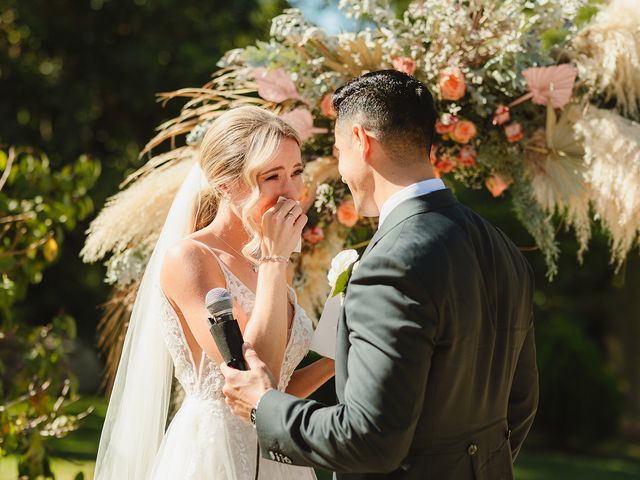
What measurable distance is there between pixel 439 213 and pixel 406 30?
2008mm

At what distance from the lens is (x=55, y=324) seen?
539cm

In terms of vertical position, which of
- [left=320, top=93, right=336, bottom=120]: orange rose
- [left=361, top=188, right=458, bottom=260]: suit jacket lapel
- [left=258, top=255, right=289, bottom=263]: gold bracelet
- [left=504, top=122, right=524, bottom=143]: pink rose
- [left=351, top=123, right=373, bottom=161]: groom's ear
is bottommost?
[left=504, top=122, right=524, bottom=143]: pink rose

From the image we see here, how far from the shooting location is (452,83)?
3875 millimetres

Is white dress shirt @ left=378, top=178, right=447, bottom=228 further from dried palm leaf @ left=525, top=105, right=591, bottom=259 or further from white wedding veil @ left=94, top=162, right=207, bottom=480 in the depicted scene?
dried palm leaf @ left=525, top=105, right=591, bottom=259

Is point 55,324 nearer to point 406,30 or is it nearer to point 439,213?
point 406,30

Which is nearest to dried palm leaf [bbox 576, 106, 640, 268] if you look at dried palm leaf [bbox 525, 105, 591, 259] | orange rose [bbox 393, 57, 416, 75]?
dried palm leaf [bbox 525, 105, 591, 259]

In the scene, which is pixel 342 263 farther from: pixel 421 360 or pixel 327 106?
pixel 327 106

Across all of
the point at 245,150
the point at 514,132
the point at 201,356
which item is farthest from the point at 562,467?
the point at 245,150

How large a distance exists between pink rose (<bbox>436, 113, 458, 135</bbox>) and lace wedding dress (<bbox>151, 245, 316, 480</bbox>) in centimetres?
133

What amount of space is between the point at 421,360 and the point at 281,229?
949 millimetres

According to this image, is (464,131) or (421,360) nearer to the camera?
(421,360)

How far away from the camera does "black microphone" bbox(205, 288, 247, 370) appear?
8.64ft

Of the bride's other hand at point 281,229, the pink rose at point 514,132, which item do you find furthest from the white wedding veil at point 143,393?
the pink rose at point 514,132

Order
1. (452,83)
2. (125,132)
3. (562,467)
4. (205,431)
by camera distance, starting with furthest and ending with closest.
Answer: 1. (125,132)
2. (562,467)
3. (452,83)
4. (205,431)
